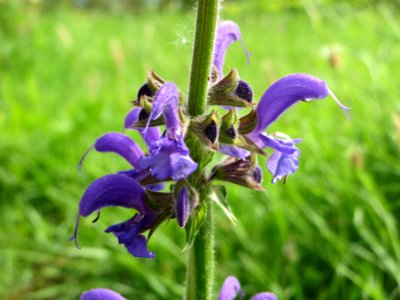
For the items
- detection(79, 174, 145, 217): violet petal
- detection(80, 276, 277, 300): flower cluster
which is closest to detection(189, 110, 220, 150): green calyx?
detection(79, 174, 145, 217): violet petal

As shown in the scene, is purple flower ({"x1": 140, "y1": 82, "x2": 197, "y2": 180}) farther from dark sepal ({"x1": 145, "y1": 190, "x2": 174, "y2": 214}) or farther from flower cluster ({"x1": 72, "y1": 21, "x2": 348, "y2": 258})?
dark sepal ({"x1": 145, "y1": 190, "x2": 174, "y2": 214})

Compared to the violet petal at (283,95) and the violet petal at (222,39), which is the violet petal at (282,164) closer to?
the violet petal at (283,95)

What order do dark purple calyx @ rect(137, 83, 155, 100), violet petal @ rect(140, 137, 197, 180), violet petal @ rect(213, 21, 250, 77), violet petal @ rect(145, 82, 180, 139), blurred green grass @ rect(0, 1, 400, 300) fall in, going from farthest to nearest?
blurred green grass @ rect(0, 1, 400, 300) → violet petal @ rect(213, 21, 250, 77) → dark purple calyx @ rect(137, 83, 155, 100) → violet petal @ rect(145, 82, 180, 139) → violet petal @ rect(140, 137, 197, 180)

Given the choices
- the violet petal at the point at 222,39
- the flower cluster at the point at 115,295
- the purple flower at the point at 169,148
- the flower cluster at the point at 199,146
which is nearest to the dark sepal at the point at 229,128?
the flower cluster at the point at 199,146

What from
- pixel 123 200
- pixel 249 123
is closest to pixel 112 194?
pixel 123 200

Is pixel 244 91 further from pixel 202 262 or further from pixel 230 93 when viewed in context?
pixel 202 262

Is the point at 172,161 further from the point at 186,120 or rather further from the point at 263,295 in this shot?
the point at 263,295

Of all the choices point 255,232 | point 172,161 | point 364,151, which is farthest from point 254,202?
point 172,161
